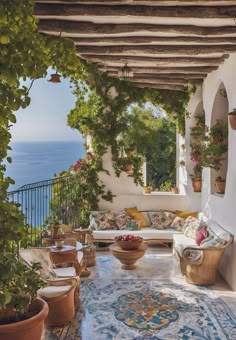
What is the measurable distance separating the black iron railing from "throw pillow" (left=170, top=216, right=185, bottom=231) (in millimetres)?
1986

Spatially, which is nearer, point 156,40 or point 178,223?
point 156,40

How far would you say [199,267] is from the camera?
500 centimetres

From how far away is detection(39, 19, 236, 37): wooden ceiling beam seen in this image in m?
4.27

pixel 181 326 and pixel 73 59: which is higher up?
pixel 73 59

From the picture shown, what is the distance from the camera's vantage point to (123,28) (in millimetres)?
4332

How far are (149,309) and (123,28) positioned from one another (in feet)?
10.9

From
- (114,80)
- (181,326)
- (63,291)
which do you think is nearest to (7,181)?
(63,291)

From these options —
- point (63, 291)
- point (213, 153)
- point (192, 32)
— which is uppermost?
point (192, 32)

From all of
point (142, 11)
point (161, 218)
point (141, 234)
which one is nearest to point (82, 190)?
point (141, 234)

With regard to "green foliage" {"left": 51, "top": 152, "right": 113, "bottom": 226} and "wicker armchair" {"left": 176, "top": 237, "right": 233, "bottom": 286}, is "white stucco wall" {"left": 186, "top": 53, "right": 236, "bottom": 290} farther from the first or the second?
"green foliage" {"left": 51, "top": 152, "right": 113, "bottom": 226}

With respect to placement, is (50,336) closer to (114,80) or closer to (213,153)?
(213,153)

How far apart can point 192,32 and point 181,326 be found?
10.9 ft

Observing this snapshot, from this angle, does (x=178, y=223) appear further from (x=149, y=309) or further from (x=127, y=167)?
(x=149, y=309)

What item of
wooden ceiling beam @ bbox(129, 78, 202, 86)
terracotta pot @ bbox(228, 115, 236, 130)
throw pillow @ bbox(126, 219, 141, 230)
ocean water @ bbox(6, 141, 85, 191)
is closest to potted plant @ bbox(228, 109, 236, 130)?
terracotta pot @ bbox(228, 115, 236, 130)
